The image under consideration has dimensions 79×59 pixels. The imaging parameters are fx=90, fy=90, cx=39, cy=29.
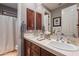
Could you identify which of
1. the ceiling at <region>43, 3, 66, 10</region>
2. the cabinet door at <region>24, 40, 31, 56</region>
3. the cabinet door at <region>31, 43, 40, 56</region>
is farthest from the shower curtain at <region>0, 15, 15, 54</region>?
the ceiling at <region>43, 3, 66, 10</region>

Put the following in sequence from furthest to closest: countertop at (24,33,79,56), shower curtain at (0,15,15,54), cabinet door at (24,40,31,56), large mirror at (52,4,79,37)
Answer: shower curtain at (0,15,15,54), cabinet door at (24,40,31,56), large mirror at (52,4,79,37), countertop at (24,33,79,56)

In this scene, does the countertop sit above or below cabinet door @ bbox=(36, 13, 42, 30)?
below

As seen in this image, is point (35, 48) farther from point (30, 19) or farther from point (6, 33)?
point (6, 33)

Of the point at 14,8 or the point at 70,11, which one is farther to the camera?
the point at 14,8

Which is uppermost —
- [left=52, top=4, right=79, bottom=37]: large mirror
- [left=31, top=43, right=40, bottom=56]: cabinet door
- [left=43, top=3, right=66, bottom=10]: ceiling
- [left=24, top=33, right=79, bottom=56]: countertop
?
[left=43, top=3, right=66, bottom=10]: ceiling

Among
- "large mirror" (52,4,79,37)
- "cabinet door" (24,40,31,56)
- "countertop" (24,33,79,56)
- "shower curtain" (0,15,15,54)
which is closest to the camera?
"countertop" (24,33,79,56)

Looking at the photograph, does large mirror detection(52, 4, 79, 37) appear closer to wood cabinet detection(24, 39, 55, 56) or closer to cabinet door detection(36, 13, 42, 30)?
cabinet door detection(36, 13, 42, 30)

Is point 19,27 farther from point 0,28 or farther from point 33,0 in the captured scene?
point 33,0

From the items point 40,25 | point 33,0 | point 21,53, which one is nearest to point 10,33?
point 21,53

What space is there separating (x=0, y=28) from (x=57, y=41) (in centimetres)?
102

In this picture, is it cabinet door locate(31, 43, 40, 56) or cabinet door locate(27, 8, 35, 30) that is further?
cabinet door locate(27, 8, 35, 30)

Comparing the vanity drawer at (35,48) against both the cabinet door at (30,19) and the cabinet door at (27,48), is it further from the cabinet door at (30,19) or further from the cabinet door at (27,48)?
the cabinet door at (30,19)

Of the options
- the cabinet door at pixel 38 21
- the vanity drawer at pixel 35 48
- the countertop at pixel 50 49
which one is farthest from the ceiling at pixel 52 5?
the vanity drawer at pixel 35 48

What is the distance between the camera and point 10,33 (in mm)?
1831
